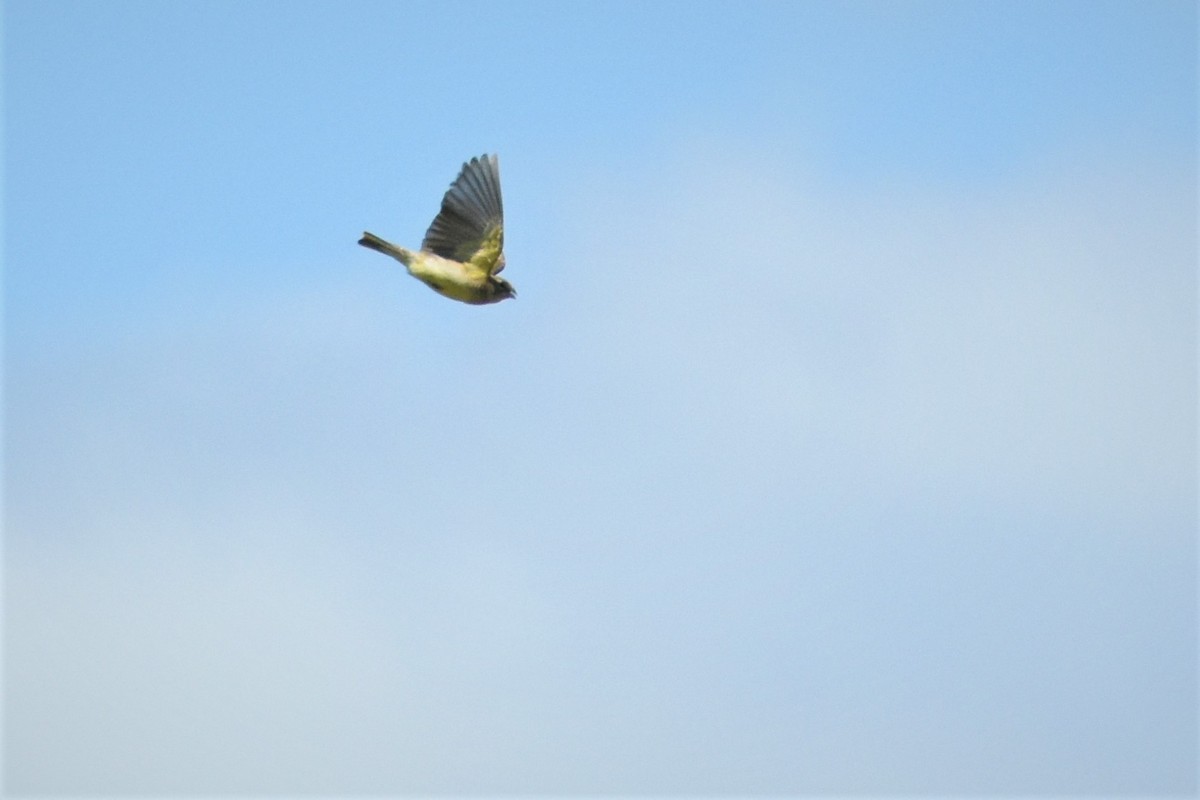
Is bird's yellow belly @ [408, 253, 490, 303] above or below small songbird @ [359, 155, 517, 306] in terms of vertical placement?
below

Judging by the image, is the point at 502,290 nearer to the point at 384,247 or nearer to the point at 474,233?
the point at 474,233

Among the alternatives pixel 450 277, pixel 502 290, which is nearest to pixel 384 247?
pixel 450 277

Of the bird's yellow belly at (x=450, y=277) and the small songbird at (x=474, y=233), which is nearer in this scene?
the bird's yellow belly at (x=450, y=277)

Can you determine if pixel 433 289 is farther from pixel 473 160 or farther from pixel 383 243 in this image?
pixel 473 160

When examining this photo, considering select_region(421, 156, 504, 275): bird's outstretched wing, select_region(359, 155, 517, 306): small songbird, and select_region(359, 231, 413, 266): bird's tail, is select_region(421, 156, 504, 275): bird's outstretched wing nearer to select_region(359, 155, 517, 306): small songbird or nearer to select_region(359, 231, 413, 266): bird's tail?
select_region(359, 155, 517, 306): small songbird

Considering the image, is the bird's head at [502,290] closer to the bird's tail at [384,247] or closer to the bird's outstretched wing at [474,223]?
the bird's outstretched wing at [474,223]

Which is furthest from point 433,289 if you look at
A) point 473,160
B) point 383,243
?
point 473,160

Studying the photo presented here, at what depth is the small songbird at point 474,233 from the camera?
15695mm

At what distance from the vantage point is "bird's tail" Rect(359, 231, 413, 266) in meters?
15.1

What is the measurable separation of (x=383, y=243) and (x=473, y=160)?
1909 millimetres

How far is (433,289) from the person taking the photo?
15531 millimetres

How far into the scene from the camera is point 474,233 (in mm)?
15781

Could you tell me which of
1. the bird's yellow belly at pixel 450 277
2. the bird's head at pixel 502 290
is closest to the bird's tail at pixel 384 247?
the bird's yellow belly at pixel 450 277

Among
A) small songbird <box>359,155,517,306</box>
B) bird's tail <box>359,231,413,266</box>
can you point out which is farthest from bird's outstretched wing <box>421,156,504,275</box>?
bird's tail <box>359,231,413,266</box>
